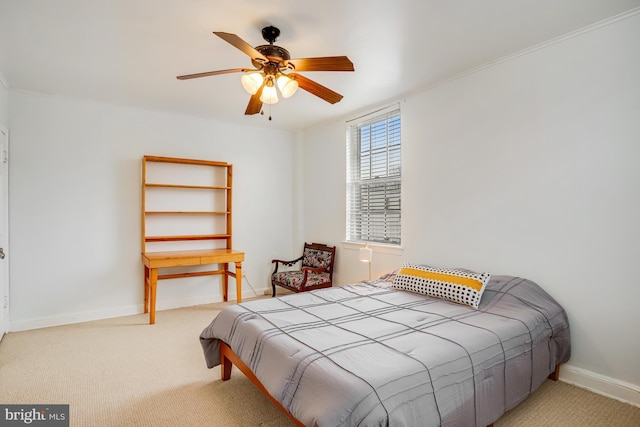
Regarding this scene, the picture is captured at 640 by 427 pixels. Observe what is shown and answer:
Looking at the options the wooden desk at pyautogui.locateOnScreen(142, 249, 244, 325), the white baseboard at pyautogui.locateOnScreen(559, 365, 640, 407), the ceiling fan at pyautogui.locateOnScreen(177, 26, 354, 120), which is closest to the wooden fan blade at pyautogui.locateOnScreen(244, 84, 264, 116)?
the ceiling fan at pyautogui.locateOnScreen(177, 26, 354, 120)

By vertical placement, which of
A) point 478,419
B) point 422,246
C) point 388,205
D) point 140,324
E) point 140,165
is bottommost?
point 140,324

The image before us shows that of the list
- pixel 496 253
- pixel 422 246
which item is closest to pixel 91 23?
pixel 422 246

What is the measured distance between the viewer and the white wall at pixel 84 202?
11.6 ft

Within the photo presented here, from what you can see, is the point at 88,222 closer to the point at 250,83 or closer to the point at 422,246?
the point at 250,83

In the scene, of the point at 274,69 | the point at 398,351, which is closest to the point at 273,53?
the point at 274,69

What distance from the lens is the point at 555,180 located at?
2502mm

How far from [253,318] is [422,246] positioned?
198cm

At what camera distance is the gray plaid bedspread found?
1.42m

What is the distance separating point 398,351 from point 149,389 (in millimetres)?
1811

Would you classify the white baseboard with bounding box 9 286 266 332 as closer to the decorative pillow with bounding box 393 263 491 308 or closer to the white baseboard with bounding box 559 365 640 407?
the decorative pillow with bounding box 393 263 491 308

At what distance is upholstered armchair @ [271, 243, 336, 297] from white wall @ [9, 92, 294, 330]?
0.85 meters

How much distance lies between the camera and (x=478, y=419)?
1657 mm

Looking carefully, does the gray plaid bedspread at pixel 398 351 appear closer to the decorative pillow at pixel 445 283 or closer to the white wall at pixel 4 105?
the decorative pillow at pixel 445 283

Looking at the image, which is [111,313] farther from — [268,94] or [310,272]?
[268,94]
